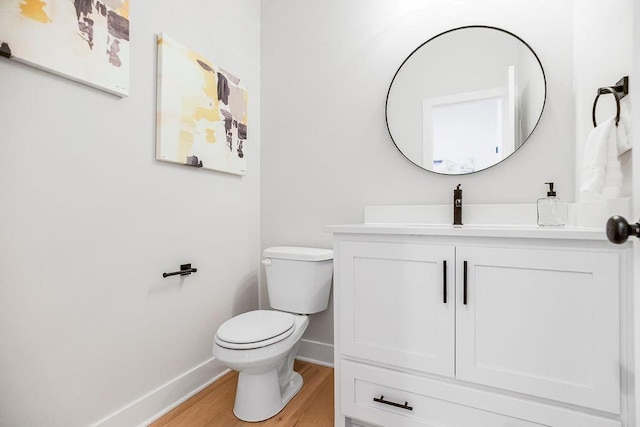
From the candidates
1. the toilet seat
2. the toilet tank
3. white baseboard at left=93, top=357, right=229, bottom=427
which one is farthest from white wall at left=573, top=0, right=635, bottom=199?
white baseboard at left=93, top=357, right=229, bottom=427

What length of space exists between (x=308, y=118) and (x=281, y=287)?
1088mm

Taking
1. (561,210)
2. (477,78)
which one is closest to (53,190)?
(477,78)

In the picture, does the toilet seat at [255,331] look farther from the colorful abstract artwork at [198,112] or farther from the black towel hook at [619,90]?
the black towel hook at [619,90]

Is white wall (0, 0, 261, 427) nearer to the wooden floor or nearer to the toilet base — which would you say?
the wooden floor

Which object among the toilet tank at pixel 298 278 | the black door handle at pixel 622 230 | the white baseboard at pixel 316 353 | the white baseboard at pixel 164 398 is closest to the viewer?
the black door handle at pixel 622 230

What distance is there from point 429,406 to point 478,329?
1.18 ft

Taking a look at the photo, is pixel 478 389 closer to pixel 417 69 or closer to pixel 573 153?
pixel 573 153

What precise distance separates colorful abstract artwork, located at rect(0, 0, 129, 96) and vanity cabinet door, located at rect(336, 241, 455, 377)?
3.90ft

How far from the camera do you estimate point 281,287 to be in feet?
5.80

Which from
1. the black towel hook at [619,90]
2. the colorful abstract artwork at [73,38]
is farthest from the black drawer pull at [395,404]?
the colorful abstract artwork at [73,38]

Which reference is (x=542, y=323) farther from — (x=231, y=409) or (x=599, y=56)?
(x=231, y=409)

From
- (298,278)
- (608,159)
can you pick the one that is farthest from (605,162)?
(298,278)

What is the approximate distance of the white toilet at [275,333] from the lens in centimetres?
134

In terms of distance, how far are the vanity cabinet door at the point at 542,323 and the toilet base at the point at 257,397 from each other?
0.87 meters
